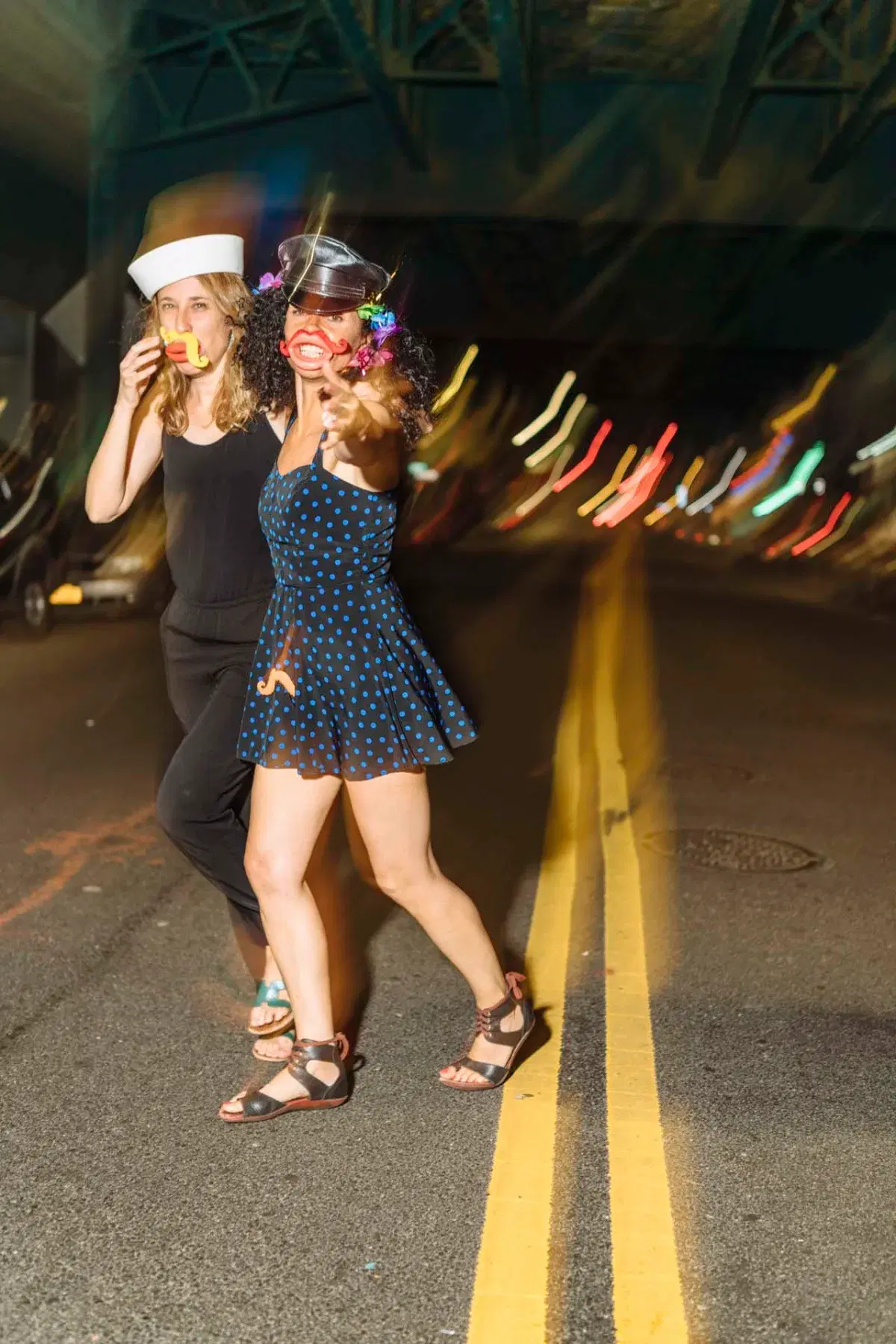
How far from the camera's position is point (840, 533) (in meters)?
47.1

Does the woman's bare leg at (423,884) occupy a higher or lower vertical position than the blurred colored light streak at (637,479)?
lower

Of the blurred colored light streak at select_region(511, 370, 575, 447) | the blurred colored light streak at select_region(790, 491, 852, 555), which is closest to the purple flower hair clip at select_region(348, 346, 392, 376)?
the blurred colored light streak at select_region(790, 491, 852, 555)

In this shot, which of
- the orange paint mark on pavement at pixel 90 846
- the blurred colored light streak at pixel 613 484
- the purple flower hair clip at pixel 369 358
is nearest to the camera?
the purple flower hair clip at pixel 369 358

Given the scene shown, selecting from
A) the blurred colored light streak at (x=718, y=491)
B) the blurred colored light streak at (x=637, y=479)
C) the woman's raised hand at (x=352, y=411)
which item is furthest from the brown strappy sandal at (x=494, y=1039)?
the blurred colored light streak at (x=637, y=479)

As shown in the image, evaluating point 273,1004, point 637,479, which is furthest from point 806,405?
point 273,1004

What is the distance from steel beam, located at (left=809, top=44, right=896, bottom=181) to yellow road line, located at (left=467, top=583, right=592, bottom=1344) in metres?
18.5

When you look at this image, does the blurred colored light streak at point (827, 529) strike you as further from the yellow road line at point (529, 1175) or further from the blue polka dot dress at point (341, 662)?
the blue polka dot dress at point (341, 662)

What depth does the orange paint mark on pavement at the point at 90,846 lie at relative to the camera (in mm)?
6527

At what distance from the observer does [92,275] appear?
29.8 m

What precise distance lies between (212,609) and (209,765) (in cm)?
41

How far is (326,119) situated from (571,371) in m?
33.3

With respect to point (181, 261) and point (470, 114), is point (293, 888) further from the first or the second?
point (470, 114)

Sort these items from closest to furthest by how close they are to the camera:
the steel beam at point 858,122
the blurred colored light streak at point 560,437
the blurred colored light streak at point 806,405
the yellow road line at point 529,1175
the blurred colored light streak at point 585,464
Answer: the yellow road line at point 529,1175 → the steel beam at point 858,122 → the blurred colored light streak at point 806,405 → the blurred colored light streak at point 560,437 → the blurred colored light streak at point 585,464

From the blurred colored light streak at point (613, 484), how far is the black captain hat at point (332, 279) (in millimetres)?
77942
